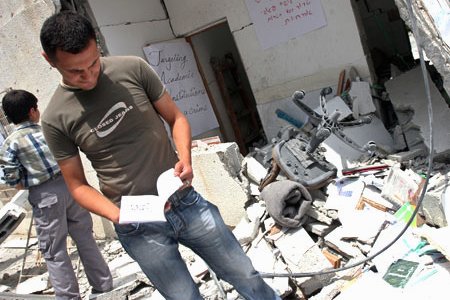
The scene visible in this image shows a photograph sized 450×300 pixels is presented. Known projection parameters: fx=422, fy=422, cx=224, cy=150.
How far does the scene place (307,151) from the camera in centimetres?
448

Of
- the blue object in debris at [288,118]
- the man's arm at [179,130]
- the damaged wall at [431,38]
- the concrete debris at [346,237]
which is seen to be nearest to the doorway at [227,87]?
the blue object in debris at [288,118]

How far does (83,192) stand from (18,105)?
2.18 meters

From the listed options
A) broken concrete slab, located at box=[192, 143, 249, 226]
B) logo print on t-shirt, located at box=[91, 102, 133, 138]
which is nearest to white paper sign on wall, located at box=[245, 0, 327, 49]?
broken concrete slab, located at box=[192, 143, 249, 226]

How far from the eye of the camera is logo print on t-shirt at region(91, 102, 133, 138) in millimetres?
2221

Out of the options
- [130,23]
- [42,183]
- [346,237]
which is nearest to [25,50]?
[130,23]

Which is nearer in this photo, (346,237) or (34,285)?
(346,237)

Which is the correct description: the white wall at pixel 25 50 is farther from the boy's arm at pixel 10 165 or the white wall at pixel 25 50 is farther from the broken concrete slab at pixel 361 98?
the broken concrete slab at pixel 361 98

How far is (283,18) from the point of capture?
5.23 metres

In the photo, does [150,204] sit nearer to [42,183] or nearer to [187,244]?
[187,244]

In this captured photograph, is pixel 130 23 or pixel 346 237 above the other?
pixel 130 23

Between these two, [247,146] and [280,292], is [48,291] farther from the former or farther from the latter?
[247,146]

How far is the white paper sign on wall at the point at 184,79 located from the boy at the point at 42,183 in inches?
81.2

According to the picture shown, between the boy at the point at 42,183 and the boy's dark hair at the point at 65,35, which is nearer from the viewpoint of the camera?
the boy's dark hair at the point at 65,35

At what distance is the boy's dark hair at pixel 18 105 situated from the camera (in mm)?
4039
